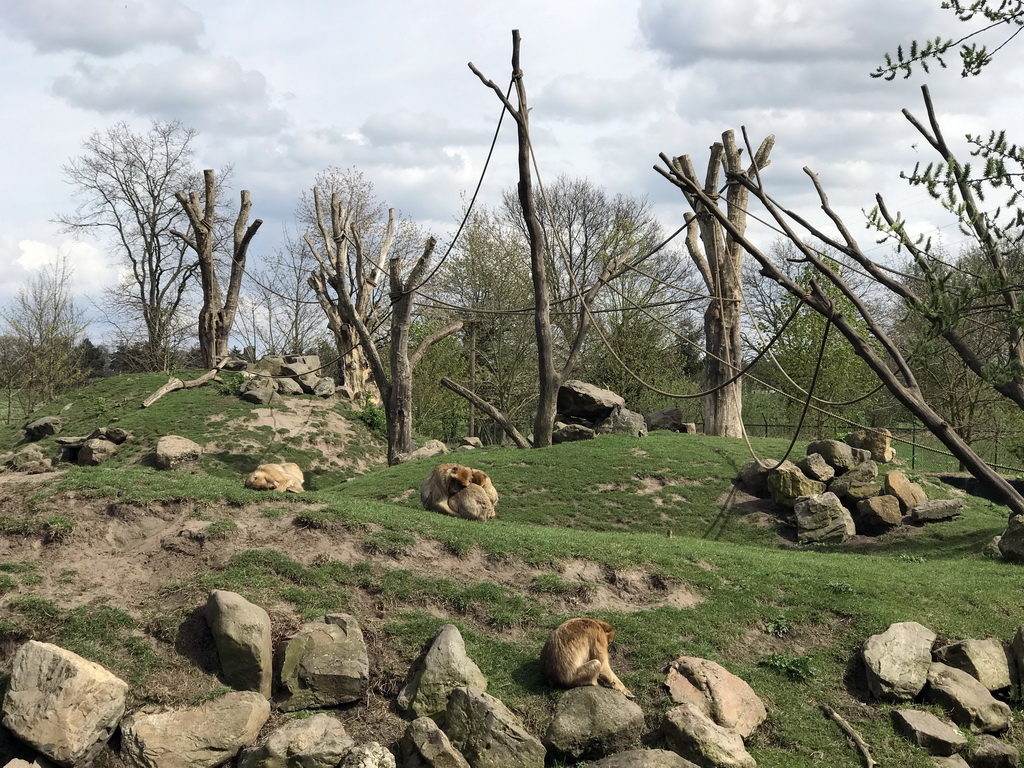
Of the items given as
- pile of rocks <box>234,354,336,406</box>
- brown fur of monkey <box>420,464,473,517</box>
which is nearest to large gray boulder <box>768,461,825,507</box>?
brown fur of monkey <box>420,464,473,517</box>

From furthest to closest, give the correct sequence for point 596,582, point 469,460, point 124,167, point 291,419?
point 124,167, point 291,419, point 469,460, point 596,582

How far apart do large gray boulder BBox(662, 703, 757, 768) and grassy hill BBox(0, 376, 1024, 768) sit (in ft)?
1.12

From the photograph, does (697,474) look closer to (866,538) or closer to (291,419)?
(866,538)

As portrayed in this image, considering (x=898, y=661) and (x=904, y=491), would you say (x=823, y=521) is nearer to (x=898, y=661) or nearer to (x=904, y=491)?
(x=904, y=491)

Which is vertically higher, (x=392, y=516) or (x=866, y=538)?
(x=392, y=516)

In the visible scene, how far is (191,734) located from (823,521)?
11.6m

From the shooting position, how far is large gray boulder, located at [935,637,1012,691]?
328 inches

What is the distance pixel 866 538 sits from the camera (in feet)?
49.0

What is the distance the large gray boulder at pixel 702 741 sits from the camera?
682cm

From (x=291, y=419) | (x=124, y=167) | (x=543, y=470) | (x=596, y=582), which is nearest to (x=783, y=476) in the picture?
(x=543, y=470)

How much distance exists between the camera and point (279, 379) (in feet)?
89.8

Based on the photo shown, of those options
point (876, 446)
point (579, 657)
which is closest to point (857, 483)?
point (876, 446)

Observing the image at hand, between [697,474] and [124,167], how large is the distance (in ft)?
107

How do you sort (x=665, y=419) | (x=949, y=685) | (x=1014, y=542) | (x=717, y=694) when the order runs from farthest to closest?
(x=665, y=419) → (x=1014, y=542) → (x=949, y=685) → (x=717, y=694)
